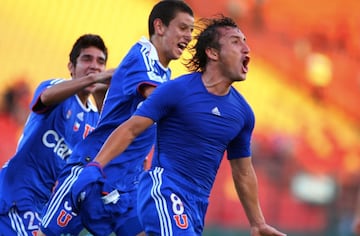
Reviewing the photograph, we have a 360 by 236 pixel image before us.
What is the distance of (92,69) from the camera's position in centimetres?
805

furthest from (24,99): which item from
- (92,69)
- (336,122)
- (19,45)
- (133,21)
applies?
(92,69)

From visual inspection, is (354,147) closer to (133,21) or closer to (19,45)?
(133,21)

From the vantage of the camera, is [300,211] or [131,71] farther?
[300,211]

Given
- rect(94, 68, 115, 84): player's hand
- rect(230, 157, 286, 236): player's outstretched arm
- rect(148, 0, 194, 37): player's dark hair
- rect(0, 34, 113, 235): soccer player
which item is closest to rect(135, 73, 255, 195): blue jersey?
rect(230, 157, 286, 236): player's outstretched arm

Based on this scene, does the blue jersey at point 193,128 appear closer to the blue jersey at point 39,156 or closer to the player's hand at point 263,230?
the player's hand at point 263,230

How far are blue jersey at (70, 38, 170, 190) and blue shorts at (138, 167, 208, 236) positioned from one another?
777 millimetres

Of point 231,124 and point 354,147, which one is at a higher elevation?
point 231,124

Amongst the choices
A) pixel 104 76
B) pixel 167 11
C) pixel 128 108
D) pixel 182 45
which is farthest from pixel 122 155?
pixel 167 11

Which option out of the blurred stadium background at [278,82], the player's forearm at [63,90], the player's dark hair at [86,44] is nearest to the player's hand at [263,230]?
the player's forearm at [63,90]

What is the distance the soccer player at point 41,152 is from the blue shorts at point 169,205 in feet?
4.91

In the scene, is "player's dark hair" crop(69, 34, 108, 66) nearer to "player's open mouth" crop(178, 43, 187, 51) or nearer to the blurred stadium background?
"player's open mouth" crop(178, 43, 187, 51)

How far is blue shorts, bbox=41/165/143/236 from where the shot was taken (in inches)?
288

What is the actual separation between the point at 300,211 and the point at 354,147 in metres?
2.85

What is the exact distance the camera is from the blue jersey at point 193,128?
642 cm
